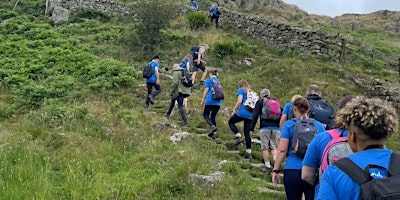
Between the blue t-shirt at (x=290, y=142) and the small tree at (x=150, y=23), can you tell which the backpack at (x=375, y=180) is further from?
the small tree at (x=150, y=23)

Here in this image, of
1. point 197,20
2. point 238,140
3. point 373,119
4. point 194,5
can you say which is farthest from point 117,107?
point 194,5

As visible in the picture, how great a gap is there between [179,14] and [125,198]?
18772 mm

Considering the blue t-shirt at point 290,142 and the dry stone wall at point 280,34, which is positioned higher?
the dry stone wall at point 280,34

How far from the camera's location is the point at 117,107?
11.4 m

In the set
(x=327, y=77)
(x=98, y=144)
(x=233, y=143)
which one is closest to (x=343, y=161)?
(x=98, y=144)

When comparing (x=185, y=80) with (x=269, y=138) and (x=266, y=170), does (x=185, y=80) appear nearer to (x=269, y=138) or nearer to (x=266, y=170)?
(x=269, y=138)

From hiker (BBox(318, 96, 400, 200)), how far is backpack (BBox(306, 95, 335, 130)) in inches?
115

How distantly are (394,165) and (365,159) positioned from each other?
17 cm

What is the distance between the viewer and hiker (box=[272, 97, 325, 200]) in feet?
15.6

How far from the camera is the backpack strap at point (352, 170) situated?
8.24ft

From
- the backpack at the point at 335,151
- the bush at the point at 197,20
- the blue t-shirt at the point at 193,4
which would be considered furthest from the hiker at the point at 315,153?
the blue t-shirt at the point at 193,4

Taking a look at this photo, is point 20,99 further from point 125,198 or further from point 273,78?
point 273,78

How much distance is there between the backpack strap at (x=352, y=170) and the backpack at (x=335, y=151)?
0.63 meters

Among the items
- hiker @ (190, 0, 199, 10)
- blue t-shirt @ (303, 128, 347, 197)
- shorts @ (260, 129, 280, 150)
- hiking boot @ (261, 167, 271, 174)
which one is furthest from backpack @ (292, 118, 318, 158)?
hiker @ (190, 0, 199, 10)
